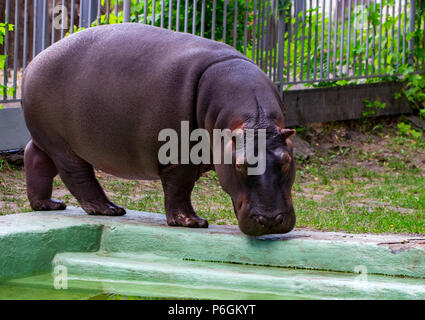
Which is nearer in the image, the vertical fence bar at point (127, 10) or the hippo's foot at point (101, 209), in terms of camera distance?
the hippo's foot at point (101, 209)

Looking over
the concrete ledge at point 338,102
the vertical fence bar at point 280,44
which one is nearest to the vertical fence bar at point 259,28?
the vertical fence bar at point 280,44

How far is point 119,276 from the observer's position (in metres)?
3.92

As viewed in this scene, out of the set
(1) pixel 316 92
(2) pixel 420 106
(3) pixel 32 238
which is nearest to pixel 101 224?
(3) pixel 32 238

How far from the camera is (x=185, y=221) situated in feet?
Answer: 14.8

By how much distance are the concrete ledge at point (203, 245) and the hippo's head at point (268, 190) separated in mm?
157

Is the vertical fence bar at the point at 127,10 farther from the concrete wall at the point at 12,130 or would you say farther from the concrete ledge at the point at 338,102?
the concrete ledge at the point at 338,102

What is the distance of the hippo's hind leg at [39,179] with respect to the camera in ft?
16.7

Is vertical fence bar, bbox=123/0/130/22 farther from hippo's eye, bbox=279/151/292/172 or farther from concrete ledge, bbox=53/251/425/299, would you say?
hippo's eye, bbox=279/151/292/172

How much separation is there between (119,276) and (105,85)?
4.13ft

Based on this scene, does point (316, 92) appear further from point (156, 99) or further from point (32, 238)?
point (32, 238)

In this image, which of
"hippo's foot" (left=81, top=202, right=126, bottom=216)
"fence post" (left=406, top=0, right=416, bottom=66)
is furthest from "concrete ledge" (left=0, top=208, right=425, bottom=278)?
"fence post" (left=406, top=0, right=416, bottom=66)

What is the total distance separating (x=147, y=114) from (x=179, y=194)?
0.52 m

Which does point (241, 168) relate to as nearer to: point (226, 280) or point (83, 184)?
point (226, 280)

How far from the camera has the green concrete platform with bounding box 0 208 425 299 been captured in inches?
142
